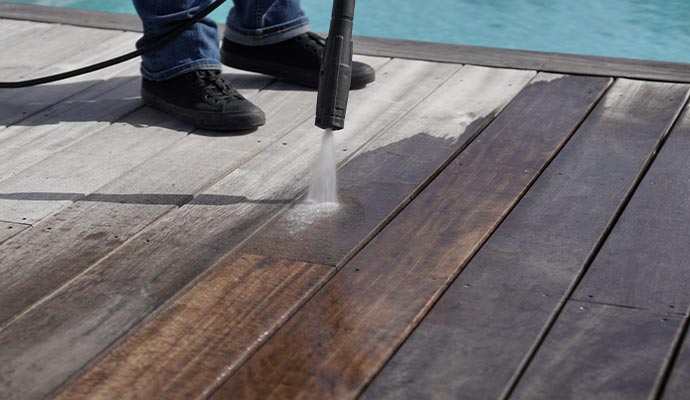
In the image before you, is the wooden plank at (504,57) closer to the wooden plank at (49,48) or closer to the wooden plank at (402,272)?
the wooden plank at (49,48)

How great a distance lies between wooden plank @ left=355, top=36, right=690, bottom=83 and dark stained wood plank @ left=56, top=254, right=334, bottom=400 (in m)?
1.05

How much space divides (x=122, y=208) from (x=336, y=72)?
0.38 m

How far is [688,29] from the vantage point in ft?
12.2

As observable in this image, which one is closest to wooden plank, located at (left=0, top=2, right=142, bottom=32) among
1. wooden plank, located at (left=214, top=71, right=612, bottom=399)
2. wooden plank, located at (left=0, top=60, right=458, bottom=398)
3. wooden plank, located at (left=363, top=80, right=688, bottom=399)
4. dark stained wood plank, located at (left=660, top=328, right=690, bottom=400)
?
wooden plank, located at (left=0, top=60, right=458, bottom=398)

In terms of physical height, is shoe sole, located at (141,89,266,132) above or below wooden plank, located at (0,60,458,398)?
below

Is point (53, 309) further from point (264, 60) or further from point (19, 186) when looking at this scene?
point (264, 60)

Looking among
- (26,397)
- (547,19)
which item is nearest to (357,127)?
(26,397)

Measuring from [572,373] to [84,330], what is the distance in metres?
0.55

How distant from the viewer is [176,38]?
1.96 m

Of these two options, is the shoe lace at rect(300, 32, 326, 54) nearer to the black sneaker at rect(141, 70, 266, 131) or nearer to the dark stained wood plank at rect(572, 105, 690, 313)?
the black sneaker at rect(141, 70, 266, 131)

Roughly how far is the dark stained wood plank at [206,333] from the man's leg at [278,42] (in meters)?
0.84

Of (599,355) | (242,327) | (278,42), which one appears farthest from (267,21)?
(599,355)

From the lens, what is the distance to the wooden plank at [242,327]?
1.06 metres

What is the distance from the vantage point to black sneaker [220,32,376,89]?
2.12 m
